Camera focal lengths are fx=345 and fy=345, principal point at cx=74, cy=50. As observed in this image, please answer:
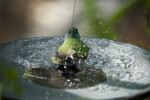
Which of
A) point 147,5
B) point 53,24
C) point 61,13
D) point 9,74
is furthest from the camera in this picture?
point 61,13

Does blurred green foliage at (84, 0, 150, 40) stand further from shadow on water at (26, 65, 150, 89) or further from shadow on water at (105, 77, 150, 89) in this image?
shadow on water at (105, 77, 150, 89)

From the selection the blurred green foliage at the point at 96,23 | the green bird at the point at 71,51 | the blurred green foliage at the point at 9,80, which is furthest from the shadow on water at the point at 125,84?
the blurred green foliage at the point at 96,23

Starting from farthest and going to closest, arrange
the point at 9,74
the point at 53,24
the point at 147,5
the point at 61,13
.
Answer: the point at 61,13, the point at 53,24, the point at 147,5, the point at 9,74

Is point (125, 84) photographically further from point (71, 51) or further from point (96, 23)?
point (96, 23)

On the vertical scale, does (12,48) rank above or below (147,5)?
below

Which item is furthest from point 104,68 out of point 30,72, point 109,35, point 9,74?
point 109,35

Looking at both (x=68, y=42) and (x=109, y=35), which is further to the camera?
(x=109, y=35)

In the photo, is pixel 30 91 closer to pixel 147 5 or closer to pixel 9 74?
pixel 9 74

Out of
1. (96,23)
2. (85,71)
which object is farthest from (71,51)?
(96,23)
